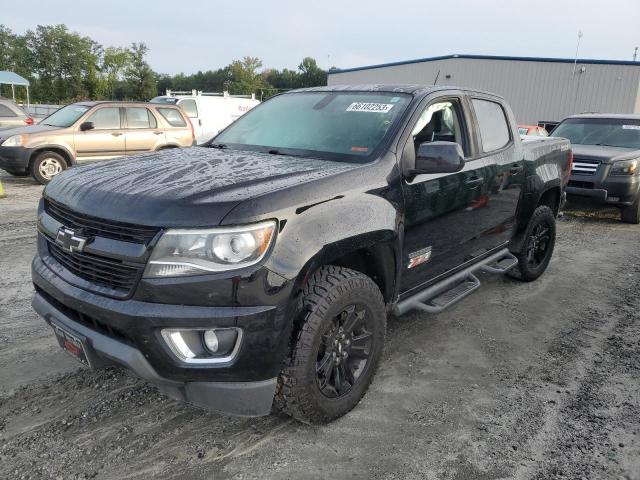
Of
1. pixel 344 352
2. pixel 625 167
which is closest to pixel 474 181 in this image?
pixel 344 352

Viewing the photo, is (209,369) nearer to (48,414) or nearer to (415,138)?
(48,414)

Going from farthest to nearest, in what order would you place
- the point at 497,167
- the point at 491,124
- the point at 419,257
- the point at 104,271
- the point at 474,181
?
the point at 491,124 → the point at 497,167 → the point at 474,181 → the point at 419,257 → the point at 104,271

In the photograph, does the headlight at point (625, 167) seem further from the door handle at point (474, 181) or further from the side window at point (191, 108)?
the side window at point (191, 108)

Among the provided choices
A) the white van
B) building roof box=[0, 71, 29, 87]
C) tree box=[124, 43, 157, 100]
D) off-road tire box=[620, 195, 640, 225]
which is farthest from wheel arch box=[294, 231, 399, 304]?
tree box=[124, 43, 157, 100]

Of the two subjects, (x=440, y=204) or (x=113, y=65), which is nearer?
(x=440, y=204)

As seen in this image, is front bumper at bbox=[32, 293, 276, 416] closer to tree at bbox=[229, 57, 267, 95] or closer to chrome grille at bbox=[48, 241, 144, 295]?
chrome grille at bbox=[48, 241, 144, 295]

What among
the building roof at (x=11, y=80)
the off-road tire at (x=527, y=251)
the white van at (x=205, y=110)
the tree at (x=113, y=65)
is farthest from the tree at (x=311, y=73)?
the off-road tire at (x=527, y=251)

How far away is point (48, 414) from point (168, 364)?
3.58 feet

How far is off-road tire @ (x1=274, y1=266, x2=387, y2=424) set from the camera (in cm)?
242

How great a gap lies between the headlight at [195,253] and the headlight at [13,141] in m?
9.40

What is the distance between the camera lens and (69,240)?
8.05ft

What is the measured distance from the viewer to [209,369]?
2.21 metres

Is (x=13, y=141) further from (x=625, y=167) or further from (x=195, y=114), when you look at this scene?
(x=625, y=167)

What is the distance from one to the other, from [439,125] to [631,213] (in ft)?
23.0
